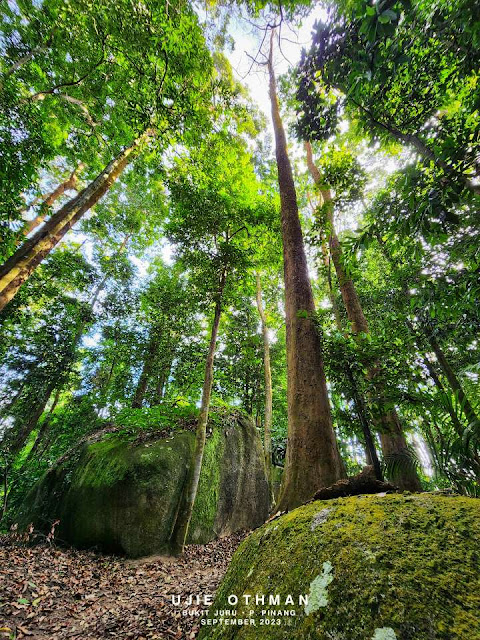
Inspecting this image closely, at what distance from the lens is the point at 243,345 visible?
12.4 metres

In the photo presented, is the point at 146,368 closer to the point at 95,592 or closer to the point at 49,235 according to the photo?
the point at 49,235

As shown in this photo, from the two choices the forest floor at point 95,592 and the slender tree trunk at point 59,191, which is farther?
the slender tree trunk at point 59,191

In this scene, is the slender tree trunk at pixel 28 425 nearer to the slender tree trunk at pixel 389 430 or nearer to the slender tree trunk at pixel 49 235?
the slender tree trunk at pixel 49 235

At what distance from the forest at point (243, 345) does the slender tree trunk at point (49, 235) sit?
0.22ft

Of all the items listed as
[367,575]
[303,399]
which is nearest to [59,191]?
[303,399]

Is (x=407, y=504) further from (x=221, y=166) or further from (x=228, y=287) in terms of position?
(x=221, y=166)

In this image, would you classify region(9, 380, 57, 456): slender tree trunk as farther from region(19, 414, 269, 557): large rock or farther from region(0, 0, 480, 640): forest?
region(19, 414, 269, 557): large rock

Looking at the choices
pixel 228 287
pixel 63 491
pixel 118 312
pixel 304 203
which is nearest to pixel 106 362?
pixel 118 312

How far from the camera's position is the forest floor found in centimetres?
307

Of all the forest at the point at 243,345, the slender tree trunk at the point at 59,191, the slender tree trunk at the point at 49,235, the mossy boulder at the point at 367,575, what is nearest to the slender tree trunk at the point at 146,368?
the forest at the point at 243,345

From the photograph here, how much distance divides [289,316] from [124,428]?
6.65m

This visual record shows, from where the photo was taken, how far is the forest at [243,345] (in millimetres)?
1498

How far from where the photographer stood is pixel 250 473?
9.13 meters

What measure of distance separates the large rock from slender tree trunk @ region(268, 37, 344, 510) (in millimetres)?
4400
